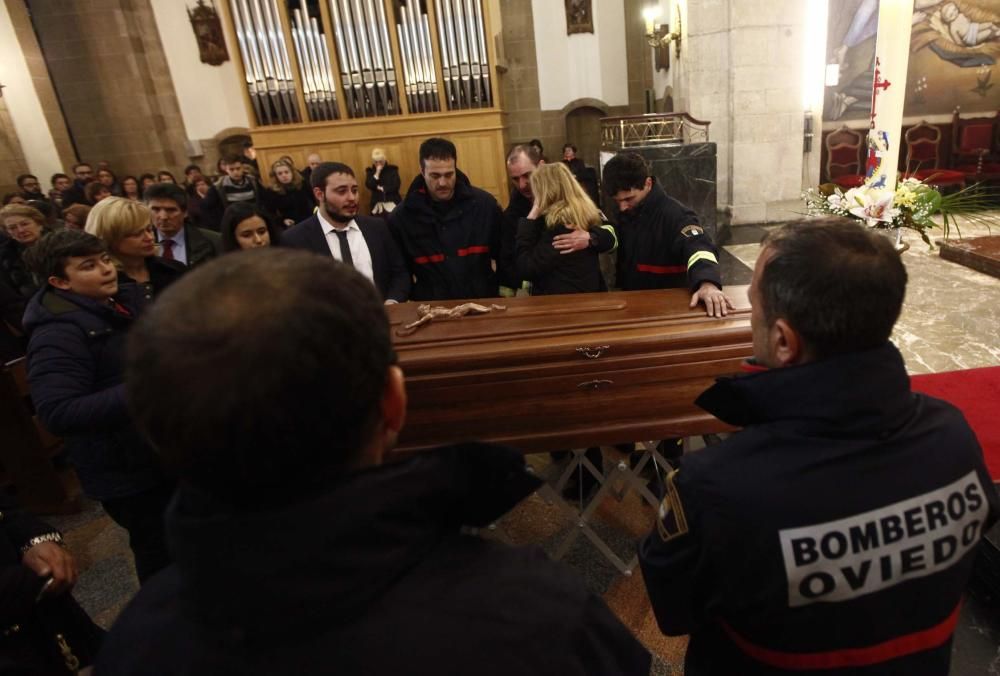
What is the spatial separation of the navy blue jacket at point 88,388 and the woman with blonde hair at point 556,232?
1.52 meters

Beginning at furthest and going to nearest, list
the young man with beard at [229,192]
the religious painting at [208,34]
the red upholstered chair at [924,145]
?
1. the religious painting at [208,34]
2. the red upholstered chair at [924,145]
3. the young man with beard at [229,192]

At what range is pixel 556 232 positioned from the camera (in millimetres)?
2492

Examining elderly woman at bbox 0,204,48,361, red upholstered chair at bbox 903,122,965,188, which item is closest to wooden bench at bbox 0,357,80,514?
elderly woman at bbox 0,204,48,361

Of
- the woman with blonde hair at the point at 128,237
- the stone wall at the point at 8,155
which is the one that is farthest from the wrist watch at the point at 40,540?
the stone wall at the point at 8,155

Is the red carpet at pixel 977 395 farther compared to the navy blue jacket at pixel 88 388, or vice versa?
the red carpet at pixel 977 395

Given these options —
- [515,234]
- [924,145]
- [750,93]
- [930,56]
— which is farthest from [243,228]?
[930,56]

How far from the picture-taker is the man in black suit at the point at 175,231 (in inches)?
117

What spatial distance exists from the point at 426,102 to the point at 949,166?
24.1 ft

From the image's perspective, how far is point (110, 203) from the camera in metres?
2.08

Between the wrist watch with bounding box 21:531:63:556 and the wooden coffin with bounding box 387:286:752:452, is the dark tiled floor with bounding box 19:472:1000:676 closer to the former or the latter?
the wooden coffin with bounding box 387:286:752:452

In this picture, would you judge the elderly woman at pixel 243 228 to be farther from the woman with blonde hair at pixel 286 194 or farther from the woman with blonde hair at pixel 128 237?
the woman with blonde hair at pixel 286 194

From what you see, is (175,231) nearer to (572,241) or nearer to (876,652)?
(572,241)

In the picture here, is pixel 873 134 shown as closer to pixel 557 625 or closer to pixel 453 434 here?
pixel 453 434

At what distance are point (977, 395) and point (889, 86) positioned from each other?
1618mm
